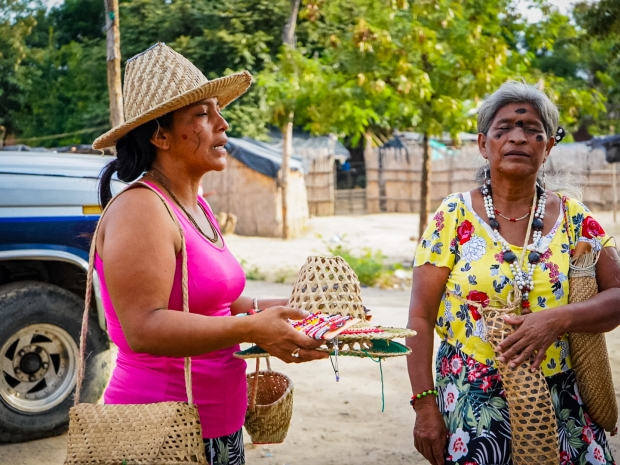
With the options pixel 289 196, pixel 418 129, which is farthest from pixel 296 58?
pixel 289 196

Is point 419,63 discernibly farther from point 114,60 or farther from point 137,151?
point 137,151

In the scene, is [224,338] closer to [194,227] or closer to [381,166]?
[194,227]

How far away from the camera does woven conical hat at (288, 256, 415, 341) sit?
2.16m

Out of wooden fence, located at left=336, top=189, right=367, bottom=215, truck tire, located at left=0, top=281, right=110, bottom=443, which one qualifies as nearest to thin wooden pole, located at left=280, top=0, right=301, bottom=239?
wooden fence, located at left=336, top=189, right=367, bottom=215

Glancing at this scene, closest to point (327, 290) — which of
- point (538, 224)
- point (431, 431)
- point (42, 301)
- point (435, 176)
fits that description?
point (431, 431)

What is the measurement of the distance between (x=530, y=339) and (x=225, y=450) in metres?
1.03

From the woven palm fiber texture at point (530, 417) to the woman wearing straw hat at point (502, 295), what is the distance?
44mm

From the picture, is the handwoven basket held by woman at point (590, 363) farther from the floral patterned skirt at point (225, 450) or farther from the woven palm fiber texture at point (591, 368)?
the floral patterned skirt at point (225, 450)

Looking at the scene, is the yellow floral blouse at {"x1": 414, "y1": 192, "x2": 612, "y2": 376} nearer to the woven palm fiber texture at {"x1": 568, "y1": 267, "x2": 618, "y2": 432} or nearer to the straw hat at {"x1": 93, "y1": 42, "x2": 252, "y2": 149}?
the woven palm fiber texture at {"x1": 568, "y1": 267, "x2": 618, "y2": 432}

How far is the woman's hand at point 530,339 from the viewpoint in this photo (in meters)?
2.21

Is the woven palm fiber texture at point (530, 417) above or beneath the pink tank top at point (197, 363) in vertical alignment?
beneath

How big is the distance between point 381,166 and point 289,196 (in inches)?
289

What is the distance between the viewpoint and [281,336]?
1813mm

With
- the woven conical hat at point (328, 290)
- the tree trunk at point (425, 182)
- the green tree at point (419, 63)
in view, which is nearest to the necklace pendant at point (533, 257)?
the woven conical hat at point (328, 290)
